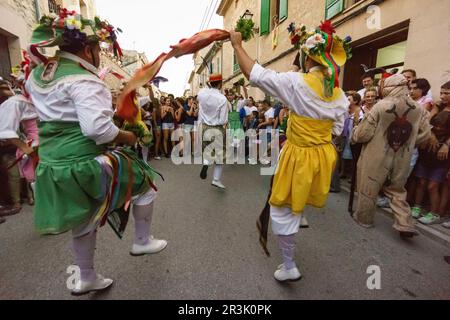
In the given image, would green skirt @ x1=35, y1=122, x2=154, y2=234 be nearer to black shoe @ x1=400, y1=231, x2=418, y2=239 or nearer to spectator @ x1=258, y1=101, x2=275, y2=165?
black shoe @ x1=400, y1=231, x2=418, y2=239

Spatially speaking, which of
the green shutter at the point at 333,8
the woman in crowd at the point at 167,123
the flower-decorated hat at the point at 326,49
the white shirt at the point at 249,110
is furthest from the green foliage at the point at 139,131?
the white shirt at the point at 249,110

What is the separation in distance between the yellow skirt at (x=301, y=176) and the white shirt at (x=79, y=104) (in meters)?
1.27

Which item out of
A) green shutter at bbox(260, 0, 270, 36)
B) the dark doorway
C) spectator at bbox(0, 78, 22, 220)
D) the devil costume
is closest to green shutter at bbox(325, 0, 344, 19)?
the dark doorway

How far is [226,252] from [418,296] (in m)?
1.63

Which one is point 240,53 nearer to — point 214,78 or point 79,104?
point 79,104

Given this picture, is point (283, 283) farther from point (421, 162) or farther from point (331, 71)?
point (421, 162)

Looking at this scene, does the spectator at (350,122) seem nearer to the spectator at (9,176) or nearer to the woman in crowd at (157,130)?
the woman in crowd at (157,130)

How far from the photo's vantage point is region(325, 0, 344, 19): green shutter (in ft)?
20.4

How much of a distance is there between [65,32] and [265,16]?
1101cm

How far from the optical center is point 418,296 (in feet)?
6.61

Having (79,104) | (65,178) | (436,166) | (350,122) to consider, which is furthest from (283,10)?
(65,178)

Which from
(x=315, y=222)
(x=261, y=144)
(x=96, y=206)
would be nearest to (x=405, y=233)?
(x=315, y=222)

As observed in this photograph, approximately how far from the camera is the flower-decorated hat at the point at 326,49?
183cm

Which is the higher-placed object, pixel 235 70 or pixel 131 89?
pixel 235 70
